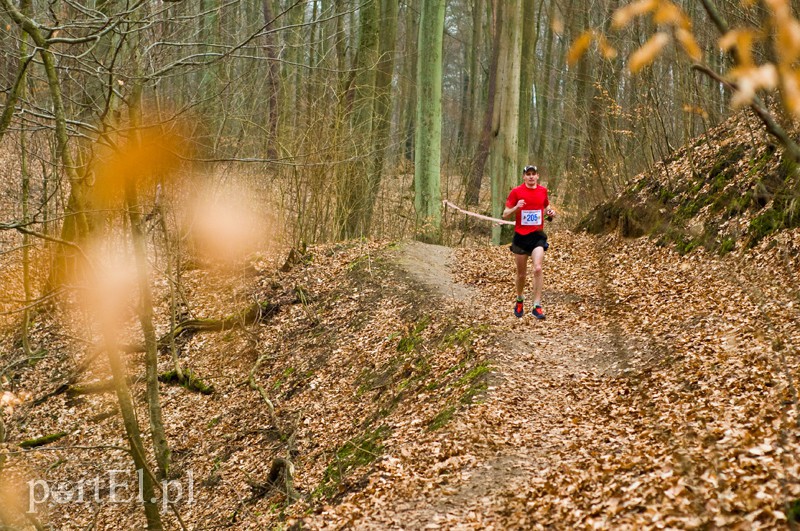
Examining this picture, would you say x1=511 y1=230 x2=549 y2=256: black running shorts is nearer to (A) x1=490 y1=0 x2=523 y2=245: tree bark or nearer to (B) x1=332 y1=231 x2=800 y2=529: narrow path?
(B) x1=332 y1=231 x2=800 y2=529: narrow path

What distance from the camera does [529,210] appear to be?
8.73 meters

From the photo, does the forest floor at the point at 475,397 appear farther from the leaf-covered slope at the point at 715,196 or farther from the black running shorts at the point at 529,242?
the black running shorts at the point at 529,242

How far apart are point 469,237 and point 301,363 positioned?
34.9 ft

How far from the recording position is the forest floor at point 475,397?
15.2 ft

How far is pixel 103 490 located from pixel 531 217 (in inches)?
272

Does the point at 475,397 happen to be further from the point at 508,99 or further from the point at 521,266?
the point at 508,99

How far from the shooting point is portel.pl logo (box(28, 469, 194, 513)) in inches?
348

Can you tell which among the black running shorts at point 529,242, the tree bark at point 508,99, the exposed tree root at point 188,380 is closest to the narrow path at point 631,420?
the black running shorts at point 529,242

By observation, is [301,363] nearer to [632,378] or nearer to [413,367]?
[413,367]

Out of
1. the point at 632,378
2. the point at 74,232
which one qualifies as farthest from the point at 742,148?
the point at 74,232

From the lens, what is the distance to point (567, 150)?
26.4m

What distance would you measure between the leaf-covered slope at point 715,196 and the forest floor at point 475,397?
1.26ft

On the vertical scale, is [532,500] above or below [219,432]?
above

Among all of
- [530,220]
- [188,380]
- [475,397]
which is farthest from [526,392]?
[188,380]
